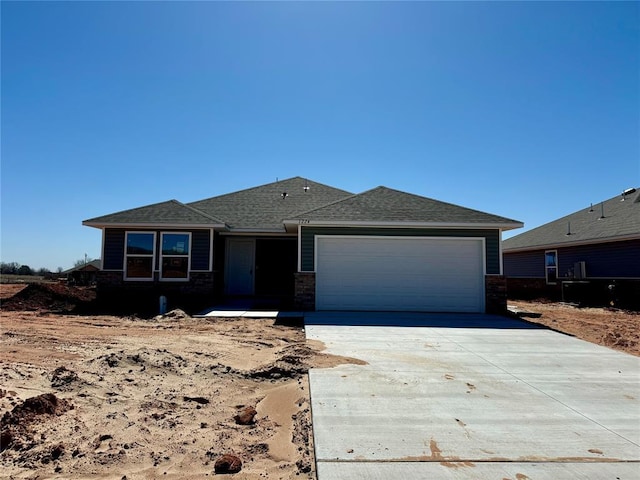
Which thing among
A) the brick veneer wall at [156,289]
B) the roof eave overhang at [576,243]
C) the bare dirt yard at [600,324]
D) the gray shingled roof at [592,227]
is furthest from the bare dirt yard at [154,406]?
the gray shingled roof at [592,227]

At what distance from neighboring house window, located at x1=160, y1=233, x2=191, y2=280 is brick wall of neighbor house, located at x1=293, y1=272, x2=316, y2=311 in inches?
168

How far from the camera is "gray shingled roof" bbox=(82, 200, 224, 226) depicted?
44.2ft

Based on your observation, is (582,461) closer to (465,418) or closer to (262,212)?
(465,418)

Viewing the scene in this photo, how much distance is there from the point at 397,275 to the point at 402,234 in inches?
49.2

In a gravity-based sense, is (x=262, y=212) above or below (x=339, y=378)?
above

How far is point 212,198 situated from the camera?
712 inches

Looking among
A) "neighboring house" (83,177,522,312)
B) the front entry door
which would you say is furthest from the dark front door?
"neighboring house" (83,177,522,312)

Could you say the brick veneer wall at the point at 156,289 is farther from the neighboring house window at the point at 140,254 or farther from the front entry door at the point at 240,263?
the front entry door at the point at 240,263

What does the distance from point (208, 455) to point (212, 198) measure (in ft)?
51.1

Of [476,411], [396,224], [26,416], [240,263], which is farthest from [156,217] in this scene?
[476,411]

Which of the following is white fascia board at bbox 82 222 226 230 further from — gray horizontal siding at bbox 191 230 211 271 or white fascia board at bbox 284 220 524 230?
white fascia board at bbox 284 220 524 230

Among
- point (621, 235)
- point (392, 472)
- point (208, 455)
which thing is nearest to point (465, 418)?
point (392, 472)

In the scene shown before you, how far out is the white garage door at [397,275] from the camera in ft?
40.1

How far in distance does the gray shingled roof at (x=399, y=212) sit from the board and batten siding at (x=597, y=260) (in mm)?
6668
